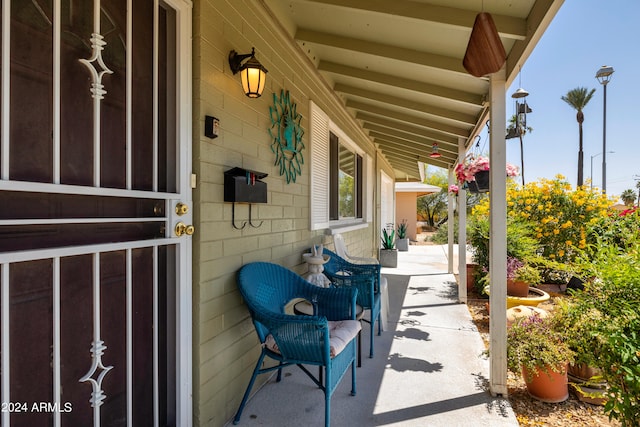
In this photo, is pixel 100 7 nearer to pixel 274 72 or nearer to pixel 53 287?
pixel 53 287

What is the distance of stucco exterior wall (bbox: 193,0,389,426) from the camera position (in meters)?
1.92

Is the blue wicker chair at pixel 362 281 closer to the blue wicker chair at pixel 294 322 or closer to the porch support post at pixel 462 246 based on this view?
the blue wicker chair at pixel 294 322

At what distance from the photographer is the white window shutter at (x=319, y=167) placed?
3.81m

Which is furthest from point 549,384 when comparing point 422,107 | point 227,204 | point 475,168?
point 422,107

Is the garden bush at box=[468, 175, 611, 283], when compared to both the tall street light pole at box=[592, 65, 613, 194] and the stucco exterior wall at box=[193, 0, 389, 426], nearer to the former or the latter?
the tall street light pole at box=[592, 65, 613, 194]

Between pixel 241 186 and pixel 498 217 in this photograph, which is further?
pixel 498 217

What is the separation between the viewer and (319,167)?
4.11 metres

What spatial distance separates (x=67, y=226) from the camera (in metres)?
1.29

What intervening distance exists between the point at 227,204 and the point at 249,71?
0.88 metres

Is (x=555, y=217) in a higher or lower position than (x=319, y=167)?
lower

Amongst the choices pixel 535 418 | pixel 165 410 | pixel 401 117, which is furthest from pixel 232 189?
pixel 401 117

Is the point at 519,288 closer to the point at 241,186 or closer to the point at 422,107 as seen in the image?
the point at 422,107

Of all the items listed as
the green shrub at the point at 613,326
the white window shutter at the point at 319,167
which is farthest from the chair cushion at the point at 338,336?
the white window shutter at the point at 319,167

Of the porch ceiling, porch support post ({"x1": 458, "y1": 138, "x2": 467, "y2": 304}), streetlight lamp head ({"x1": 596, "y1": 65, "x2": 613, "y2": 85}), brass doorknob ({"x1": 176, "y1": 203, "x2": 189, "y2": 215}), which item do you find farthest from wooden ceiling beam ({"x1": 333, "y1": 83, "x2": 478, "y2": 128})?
streetlight lamp head ({"x1": 596, "y1": 65, "x2": 613, "y2": 85})
